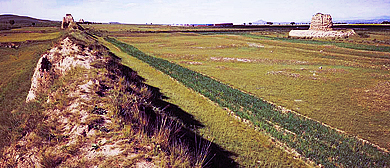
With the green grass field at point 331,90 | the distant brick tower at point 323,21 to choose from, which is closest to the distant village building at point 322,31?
the distant brick tower at point 323,21

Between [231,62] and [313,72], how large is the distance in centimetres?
1181

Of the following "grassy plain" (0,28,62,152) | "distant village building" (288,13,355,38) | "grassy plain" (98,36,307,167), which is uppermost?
"distant village building" (288,13,355,38)

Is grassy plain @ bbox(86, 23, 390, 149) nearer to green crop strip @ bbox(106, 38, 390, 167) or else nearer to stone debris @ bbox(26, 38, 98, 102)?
green crop strip @ bbox(106, 38, 390, 167)

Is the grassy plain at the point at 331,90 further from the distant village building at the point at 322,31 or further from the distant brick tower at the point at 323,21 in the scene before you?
the distant brick tower at the point at 323,21

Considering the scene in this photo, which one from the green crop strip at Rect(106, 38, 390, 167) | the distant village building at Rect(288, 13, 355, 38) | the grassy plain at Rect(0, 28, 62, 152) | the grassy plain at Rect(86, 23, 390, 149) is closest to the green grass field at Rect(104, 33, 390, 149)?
the grassy plain at Rect(86, 23, 390, 149)

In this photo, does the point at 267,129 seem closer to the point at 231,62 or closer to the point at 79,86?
the point at 79,86

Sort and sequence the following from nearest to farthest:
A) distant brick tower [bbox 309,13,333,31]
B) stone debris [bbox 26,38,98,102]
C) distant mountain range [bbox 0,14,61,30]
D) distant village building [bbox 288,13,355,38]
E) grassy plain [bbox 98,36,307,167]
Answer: grassy plain [bbox 98,36,307,167] < stone debris [bbox 26,38,98,102] < distant village building [bbox 288,13,355,38] < distant brick tower [bbox 309,13,333,31] < distant mountain range [bbox 0,14,61,30]

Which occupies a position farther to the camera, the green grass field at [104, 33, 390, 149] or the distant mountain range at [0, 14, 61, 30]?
the distant mountain range at [0, 14, 61, 30]

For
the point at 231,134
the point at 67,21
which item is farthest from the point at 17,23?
the point at 231,134

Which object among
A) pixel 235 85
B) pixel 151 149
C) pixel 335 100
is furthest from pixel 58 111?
pixel 335 100

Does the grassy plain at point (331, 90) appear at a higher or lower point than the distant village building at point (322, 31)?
lower

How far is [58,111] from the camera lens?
7.11m

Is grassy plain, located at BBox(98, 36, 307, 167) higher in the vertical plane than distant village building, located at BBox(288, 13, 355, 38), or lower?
lower

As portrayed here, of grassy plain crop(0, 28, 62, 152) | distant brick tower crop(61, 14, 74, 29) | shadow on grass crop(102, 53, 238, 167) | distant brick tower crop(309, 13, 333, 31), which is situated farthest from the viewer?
distant brick tower crop(309, 13, 333, 31)
